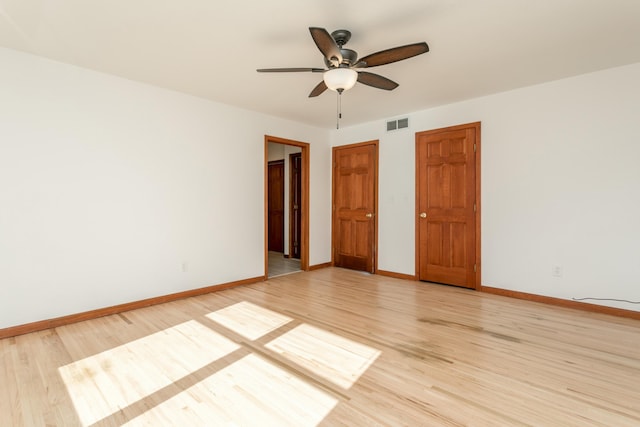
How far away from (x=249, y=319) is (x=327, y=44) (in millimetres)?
2636

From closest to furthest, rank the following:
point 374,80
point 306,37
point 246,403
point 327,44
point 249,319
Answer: point 246,403 → point 327,44 → point 306,37 → point 374,80 → point 249,319

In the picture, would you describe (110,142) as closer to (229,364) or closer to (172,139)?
(172,139)

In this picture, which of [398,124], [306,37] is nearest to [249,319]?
[306,37]

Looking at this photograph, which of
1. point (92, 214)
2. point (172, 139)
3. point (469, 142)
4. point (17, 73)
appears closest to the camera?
point (17, 73)

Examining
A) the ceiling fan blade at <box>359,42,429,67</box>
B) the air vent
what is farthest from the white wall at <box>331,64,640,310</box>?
the ceiling fan blade at <box>359,42,429,67</box>

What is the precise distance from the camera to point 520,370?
2229mm

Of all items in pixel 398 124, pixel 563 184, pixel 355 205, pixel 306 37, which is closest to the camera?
pixel 306 37

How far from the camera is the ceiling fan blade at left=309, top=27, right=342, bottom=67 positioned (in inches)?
78.5

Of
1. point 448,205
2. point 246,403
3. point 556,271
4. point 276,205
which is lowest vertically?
point 246,403

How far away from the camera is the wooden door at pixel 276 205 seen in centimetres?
720

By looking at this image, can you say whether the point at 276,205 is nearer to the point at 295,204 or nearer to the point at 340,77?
the point at 295,204

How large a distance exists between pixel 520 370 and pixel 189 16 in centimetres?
354

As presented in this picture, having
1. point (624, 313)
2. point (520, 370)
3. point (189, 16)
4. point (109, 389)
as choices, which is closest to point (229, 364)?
point (109, 389)

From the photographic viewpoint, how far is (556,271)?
12.0ft
